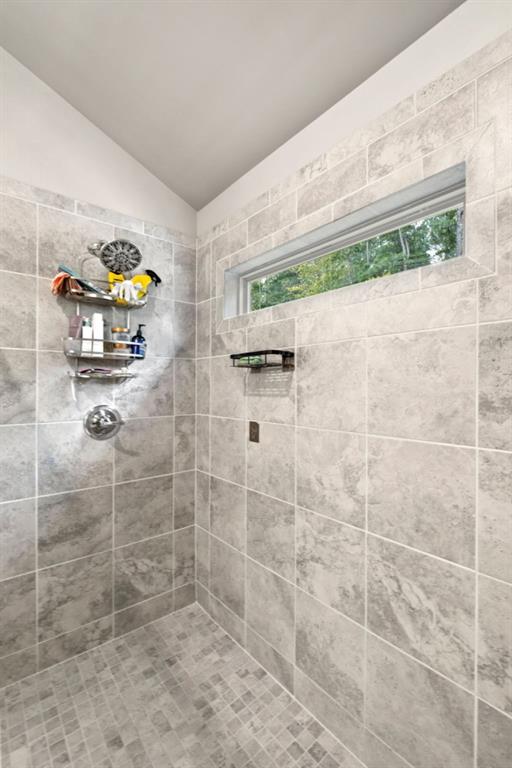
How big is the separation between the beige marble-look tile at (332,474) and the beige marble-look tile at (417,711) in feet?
1.30

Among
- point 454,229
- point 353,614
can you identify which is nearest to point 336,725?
point 353,614

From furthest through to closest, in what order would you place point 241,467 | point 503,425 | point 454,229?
point 241,467 → point 454,229 → point 503,425

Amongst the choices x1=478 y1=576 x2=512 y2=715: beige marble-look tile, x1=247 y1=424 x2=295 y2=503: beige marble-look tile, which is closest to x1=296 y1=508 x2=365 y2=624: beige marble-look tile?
x1=247 y1=424 x2=295 y2=503: beige marble-look tile

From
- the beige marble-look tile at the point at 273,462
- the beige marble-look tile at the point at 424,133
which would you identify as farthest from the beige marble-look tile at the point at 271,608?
the beige marble-look tile at the point at 424,133

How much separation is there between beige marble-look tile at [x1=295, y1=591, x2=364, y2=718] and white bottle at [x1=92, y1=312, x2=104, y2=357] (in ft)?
4.21

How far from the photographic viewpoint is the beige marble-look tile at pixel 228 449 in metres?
1.66

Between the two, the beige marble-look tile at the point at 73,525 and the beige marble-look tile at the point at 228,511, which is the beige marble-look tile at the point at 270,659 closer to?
the beige marble-look tile at the point at 228,511

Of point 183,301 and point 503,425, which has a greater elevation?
point 183,301

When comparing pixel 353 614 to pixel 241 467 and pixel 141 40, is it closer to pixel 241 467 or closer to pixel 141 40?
pixel 241 467

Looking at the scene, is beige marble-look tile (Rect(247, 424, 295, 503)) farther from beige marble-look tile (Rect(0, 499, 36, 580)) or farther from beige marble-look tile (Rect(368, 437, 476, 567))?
beige marble-look tile (Rect(0, 499, 36, 580))

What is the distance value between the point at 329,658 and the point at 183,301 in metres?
1.71

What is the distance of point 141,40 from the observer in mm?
1257

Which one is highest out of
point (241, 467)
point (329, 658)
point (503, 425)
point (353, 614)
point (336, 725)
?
point (503, 425)

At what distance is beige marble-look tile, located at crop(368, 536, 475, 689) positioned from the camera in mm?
900
